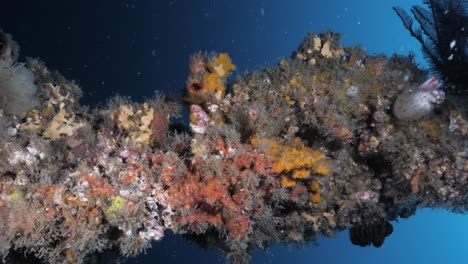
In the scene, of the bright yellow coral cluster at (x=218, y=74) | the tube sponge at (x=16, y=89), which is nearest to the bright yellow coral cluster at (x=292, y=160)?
the bright yellow coral cluster at (x=218, y=74)

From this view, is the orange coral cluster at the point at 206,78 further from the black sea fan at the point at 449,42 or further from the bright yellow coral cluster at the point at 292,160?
the black sea fan at the point at 449,42

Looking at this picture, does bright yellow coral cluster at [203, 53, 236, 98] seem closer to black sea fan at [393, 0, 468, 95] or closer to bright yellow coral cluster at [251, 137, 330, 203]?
bright yellow coral cluster at [251, 137, 330, 203]

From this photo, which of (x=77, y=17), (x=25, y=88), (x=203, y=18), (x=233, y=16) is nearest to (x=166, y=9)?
(x=203, y=18)

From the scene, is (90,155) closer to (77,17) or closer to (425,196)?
(425,196)

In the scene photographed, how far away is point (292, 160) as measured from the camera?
11.8 ft

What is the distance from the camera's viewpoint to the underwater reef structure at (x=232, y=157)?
10.5 ft

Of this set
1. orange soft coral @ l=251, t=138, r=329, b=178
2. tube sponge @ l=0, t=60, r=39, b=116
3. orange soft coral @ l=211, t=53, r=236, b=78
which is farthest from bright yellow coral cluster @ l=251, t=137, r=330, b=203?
tube sponge @ l=0, t=60, r=39, b=116

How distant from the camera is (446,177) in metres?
4.16

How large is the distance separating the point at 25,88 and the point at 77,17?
108 ft

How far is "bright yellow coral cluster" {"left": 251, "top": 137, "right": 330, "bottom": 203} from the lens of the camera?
356 centimetres

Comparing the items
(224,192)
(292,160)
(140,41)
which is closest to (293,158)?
(292,160)

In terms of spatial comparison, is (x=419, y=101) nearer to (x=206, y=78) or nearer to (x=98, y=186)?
(x=206, y=78)

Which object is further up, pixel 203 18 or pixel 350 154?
pixel 203 18

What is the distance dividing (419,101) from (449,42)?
144 cm
